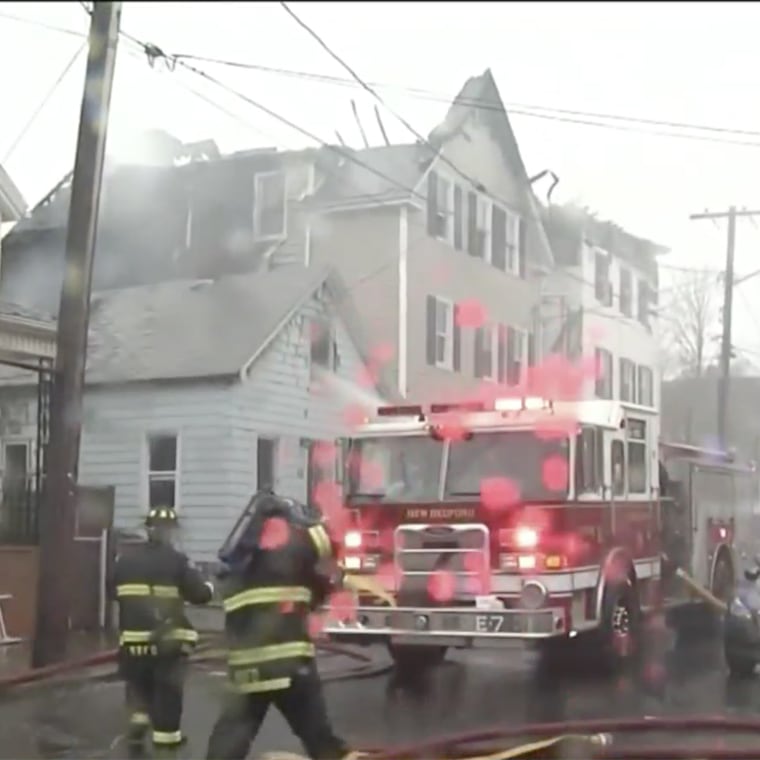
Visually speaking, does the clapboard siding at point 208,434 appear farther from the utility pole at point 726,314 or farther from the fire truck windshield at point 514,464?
the fire truck windshield at point 514,464

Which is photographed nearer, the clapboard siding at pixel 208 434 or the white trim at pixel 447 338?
the clapboard siding at pixel 208 434

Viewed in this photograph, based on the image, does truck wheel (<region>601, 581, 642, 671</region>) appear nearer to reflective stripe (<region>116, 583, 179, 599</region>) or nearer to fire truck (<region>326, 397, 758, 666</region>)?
fire truck (<region>326, 397, 758, 666</region>)

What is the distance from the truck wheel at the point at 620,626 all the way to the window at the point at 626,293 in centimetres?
682

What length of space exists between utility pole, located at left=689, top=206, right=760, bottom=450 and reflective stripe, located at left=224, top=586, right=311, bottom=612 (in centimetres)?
982

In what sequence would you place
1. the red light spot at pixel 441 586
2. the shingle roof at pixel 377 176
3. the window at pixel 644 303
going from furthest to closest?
the shingle roof at pixel 377 176, the window at pixel 644 303, the red light spot at pixel 441 586

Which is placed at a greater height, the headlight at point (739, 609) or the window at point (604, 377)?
the window at point (604, 377)

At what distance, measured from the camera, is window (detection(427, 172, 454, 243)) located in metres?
17.6

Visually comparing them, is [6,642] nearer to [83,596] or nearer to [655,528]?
[83,596]

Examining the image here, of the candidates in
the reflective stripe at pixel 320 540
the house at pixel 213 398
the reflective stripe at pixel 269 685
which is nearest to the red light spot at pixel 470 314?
the house at pixel 213 398

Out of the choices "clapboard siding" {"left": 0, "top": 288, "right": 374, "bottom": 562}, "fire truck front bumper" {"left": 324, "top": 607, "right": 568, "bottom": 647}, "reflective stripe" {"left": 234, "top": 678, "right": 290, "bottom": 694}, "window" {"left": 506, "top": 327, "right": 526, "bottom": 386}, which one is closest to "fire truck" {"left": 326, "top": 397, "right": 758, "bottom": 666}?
"fire truck front bumper" {"left": 324, "top": 607, "right": 568, "bottom": 647}

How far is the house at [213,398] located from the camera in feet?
51.3

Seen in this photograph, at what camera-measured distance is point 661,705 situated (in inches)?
344

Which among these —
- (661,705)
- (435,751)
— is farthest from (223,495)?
(435,751)

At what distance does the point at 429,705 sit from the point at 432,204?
390 inches
